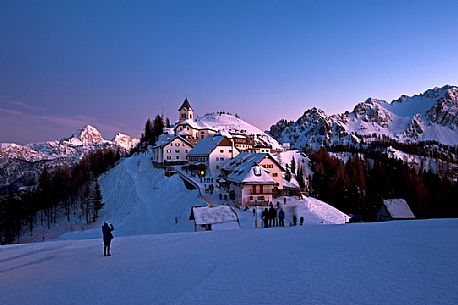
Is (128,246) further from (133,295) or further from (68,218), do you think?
(68,218)

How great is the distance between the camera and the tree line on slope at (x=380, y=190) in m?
66.2

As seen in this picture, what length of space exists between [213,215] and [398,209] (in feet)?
71.0

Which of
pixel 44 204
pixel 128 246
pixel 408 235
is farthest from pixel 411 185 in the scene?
pixel 44 204

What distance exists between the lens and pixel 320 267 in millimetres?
9516

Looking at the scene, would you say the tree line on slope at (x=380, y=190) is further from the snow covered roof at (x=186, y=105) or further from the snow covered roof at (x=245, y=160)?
the snow covered roof at (x=186, y=105)

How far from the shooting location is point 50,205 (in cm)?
7631

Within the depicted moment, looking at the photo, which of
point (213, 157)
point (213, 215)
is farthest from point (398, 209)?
point (213, 157)

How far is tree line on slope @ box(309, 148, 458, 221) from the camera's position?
66.2 metres

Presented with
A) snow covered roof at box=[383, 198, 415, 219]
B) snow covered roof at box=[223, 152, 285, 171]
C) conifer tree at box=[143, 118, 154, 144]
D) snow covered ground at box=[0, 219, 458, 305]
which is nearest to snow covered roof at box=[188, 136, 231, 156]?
snow covered roof at box=[223, 152, 285, 171]

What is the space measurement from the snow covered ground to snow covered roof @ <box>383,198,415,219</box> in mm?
21168

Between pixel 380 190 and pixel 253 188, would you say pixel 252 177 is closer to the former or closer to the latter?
pixel 253 188

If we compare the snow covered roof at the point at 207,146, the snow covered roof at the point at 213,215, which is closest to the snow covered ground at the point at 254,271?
the snow covered roof at the point at 213,215

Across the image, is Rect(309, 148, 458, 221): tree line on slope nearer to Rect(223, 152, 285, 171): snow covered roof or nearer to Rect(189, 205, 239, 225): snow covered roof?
Rect(223, 152, 285, 171): snow covered roof

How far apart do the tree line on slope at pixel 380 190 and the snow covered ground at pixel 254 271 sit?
47669 mm
